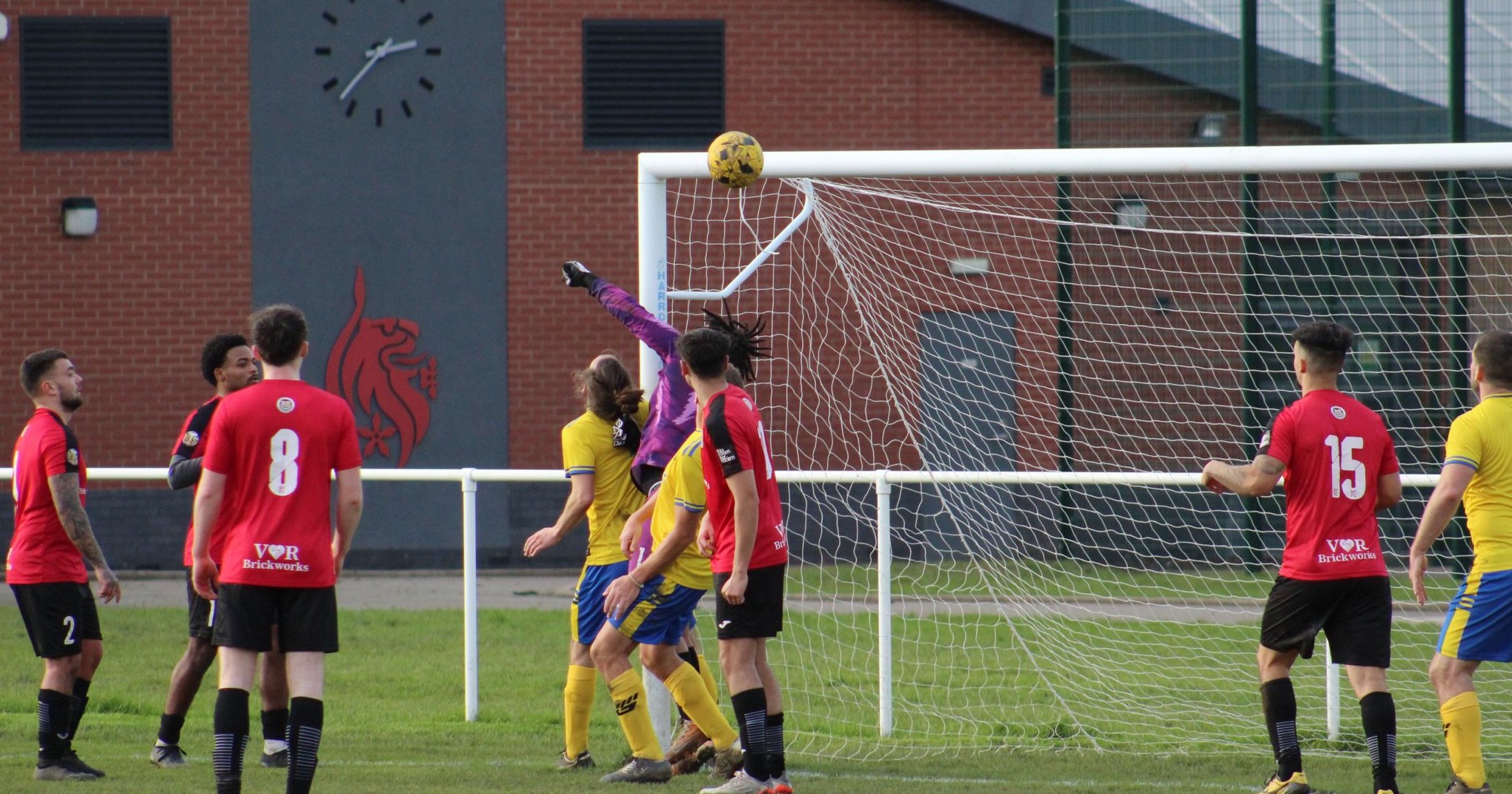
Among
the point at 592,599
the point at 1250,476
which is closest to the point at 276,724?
the point at 592,599

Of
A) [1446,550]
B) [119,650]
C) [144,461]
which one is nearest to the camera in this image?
[119,650]

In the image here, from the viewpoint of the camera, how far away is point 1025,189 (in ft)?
43.6

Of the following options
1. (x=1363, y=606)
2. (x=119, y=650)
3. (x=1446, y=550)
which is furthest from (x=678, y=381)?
(x=1446, y=550)

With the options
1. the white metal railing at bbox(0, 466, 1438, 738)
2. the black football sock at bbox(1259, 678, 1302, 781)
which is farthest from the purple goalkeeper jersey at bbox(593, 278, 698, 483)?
the black football sock at bbox(1259, 678, 1302, 781)

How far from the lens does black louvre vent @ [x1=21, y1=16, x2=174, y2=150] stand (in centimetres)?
1537

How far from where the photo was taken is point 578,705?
6.39 m

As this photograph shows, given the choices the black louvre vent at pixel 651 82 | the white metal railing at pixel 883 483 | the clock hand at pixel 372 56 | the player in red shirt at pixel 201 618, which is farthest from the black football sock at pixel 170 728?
the clock hand at pixel 372 56

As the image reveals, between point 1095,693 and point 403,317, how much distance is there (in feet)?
32.5

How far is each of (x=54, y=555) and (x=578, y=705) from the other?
2.38 meters

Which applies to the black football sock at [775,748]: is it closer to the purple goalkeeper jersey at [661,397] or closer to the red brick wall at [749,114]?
the purple goalkeeper jersey at [661,397]

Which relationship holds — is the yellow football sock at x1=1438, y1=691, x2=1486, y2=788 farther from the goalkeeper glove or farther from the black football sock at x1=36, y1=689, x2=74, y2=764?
the black football sock at x1=36, y1=689, x2=74, y2=764

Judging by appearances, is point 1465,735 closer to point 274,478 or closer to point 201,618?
point 274,478

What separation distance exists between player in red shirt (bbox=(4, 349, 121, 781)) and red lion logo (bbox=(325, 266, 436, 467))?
9.30 m

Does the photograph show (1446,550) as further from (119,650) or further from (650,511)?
(119,650)
